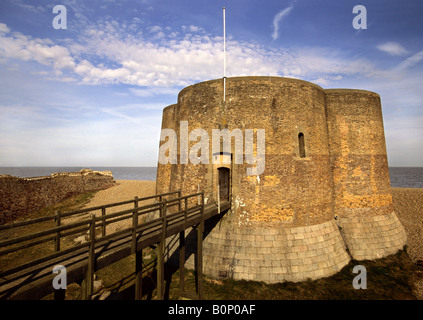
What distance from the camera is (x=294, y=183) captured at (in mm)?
10602

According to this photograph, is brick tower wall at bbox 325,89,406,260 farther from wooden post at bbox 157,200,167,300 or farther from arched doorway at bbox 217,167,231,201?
wooden post at bbox 157,200,167,300

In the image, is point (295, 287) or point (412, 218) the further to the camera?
point (412, 218)

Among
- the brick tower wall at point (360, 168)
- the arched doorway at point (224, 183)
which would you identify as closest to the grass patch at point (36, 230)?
the arched doorway at point (224, 183)

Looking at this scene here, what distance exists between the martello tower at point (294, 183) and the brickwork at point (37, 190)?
573 inches

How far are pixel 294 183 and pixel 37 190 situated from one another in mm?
21898

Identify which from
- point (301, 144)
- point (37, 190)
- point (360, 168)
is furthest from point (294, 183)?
point (37, 190)

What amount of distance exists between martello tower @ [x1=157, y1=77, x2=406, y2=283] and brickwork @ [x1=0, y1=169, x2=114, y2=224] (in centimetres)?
1456

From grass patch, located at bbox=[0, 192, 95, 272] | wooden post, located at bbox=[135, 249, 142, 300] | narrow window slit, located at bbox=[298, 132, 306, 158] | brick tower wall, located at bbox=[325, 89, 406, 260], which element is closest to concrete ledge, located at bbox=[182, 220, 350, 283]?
brick tower wall, located at bbox=[325, 89, 406, 260]

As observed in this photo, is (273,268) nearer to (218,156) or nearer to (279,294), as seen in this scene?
(279,294)

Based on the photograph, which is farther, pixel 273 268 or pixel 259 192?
pixel 259 192

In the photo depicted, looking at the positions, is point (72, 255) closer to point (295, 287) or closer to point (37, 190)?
point (295, 287)
